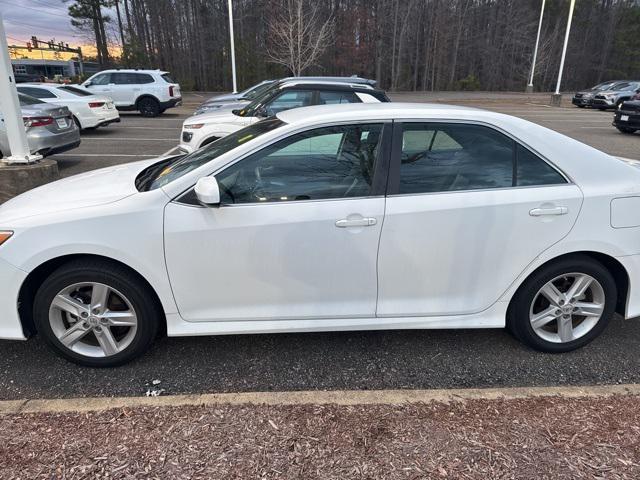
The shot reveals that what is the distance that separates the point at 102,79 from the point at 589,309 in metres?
20.1

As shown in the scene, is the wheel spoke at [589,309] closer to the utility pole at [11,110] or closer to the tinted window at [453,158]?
the tinted window at [453,158]

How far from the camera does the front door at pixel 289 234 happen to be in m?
2.70

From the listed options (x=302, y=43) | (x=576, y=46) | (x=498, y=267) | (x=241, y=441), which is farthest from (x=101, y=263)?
(x=576, y=46)

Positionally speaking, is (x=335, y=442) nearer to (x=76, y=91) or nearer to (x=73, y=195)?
(x=73, y=195)

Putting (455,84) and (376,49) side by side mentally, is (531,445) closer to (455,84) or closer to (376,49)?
(376,49)

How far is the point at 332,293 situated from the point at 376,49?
151 ft

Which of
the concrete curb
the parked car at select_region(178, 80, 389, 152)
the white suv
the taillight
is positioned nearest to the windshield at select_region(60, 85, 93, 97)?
the white suv

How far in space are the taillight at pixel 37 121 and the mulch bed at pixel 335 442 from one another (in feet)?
24.3

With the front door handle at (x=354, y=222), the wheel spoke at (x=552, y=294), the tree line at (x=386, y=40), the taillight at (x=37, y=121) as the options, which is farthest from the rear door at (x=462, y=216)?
the tree line at (x=386, y=40)

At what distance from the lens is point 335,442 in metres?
2.25

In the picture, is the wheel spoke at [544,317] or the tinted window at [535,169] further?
the wheel spoke at [544,317]

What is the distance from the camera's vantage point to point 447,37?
47.6m

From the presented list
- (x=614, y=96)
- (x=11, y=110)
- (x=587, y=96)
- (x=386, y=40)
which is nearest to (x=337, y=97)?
(x=11, y=110)

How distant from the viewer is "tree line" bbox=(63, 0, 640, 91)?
126 feet
